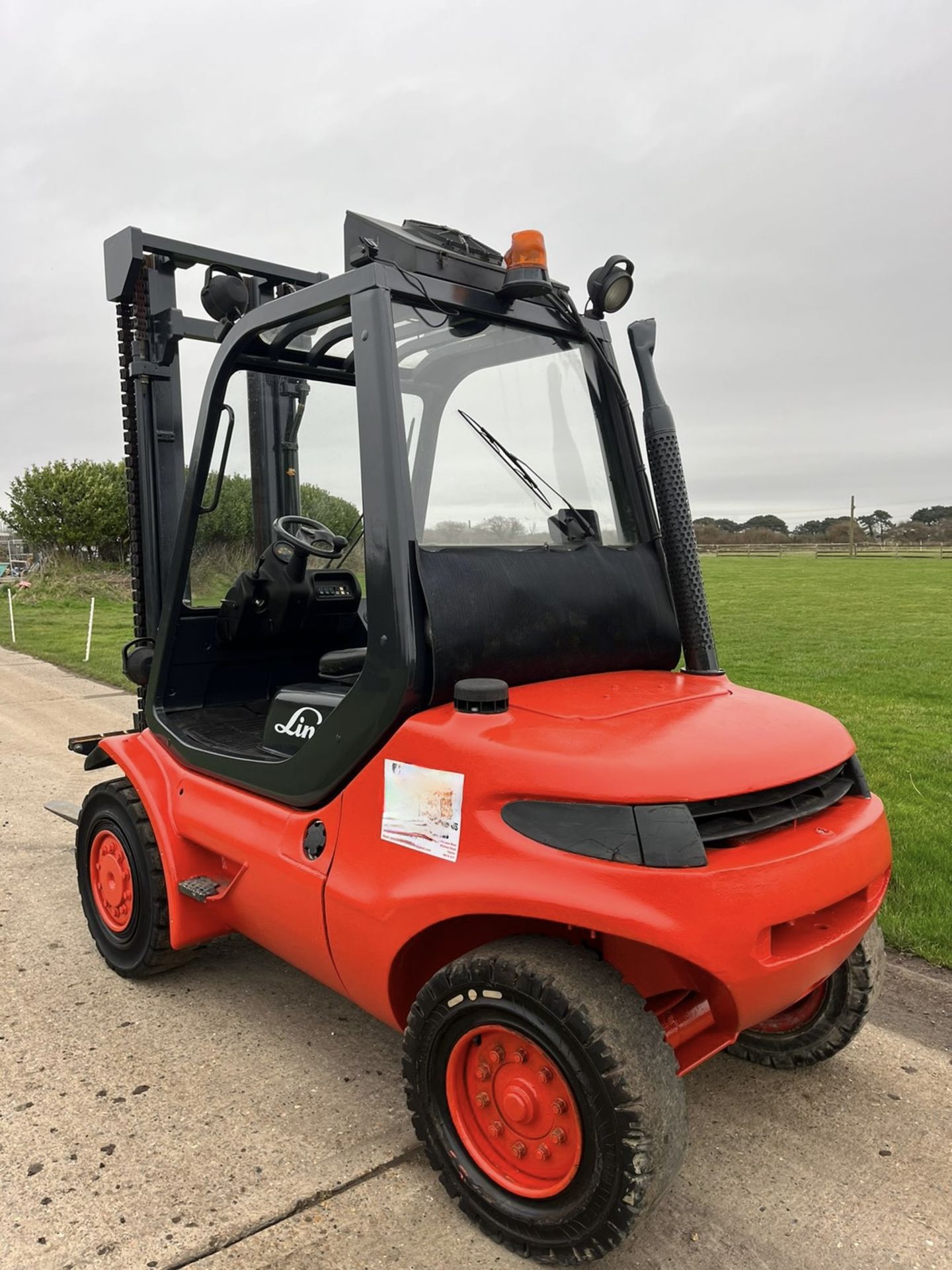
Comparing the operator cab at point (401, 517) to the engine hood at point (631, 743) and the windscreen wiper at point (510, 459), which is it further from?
the engine hood at point (631, 743)

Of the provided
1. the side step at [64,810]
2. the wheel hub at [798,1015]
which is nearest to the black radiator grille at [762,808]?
the wheel hub at [798,1015]

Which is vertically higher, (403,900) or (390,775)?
(390,775)

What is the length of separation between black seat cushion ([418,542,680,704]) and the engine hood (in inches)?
4.6

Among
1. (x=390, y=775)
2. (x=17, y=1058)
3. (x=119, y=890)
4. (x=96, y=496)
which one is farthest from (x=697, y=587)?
(x=96, y=496)

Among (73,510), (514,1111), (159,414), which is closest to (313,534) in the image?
(159,414)

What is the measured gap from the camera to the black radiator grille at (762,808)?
2.24 meters

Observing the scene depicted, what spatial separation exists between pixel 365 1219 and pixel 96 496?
26941 mm

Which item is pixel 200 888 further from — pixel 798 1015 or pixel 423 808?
pixel 798 1015

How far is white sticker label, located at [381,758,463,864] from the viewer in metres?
2.36

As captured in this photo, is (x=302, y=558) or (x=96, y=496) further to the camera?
(x=96, y=496)

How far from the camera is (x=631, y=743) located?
7.50ft

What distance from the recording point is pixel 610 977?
224 centimetres

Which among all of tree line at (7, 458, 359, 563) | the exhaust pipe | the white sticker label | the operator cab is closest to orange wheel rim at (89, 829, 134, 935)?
the operator cab

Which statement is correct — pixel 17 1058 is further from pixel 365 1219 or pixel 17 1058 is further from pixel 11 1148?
pixel 365 1219
